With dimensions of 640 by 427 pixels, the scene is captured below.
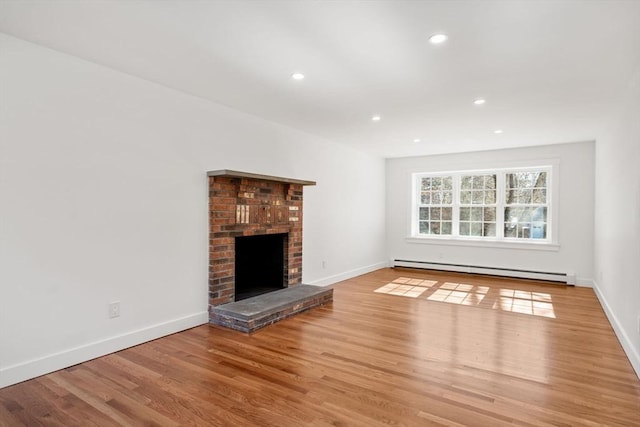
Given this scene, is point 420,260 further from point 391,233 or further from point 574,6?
point 574,6

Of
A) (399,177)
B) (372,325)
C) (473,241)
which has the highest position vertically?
(399,177)

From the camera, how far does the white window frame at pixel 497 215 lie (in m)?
6.16

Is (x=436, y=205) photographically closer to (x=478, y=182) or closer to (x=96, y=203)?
(x=478, y=182)

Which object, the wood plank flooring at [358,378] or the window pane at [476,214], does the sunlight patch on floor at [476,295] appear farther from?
the window pane at [476,214]

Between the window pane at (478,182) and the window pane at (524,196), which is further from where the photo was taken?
the window pane at (478,182)

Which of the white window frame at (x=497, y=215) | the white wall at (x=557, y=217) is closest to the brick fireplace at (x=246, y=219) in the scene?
the white wall at (x=557, y=217)

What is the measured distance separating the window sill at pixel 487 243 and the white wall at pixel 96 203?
14.0 ft

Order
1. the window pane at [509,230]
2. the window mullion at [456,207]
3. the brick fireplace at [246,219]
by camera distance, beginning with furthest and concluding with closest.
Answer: the window mullion at [456,207], the window pane at [509,230], the brick fireplace at [246,219]

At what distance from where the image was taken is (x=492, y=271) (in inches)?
263

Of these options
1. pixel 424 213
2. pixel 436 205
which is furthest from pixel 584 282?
pixel 424 213

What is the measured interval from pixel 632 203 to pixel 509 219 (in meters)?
3.79

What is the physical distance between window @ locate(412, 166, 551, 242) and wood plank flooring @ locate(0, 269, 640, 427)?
2.66 m

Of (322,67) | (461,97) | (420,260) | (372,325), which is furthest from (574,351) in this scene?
(420,260)

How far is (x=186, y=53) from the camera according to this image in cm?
272
